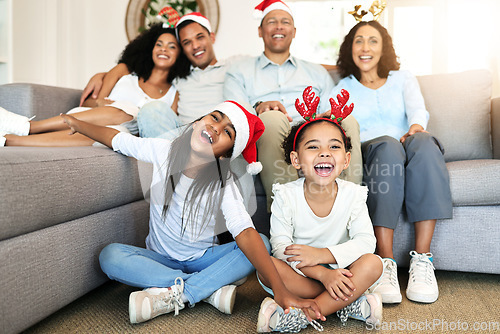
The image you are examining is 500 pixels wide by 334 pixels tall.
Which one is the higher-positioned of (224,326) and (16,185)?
(16,185)

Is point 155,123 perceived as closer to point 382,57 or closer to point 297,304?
point 297,304

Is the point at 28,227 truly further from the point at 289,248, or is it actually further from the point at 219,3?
the point at 219,3

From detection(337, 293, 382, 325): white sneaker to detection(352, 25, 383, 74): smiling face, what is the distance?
1093 mm

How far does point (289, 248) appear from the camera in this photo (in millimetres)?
1139

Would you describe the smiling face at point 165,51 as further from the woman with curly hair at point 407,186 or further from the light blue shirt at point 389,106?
the woman with curly hair at point 407,186

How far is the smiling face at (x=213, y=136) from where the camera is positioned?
3.93 ft

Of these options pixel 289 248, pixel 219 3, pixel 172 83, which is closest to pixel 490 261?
pixel 289 248

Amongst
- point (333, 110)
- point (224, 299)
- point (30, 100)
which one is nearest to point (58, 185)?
point (224, 299)

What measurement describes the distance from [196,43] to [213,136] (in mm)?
1036

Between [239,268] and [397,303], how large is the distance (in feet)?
1.53

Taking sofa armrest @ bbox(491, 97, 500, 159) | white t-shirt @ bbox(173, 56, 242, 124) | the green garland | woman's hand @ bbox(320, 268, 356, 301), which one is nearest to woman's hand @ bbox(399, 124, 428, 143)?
sofa armrest @ bbox(491, 97, 500, 159)

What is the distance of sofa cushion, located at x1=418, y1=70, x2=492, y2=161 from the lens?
182 cm

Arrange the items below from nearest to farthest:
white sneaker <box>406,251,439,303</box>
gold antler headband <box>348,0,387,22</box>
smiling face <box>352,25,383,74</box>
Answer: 1. white sneaker <box>406,251,439,303</box>
2. smiling face <box>352,25,383,74</box>
3. gold antler headband <box>348,0,387,22</box>

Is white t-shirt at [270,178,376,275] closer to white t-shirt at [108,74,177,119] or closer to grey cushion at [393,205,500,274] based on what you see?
grey cushion at [393,205,500,274]
